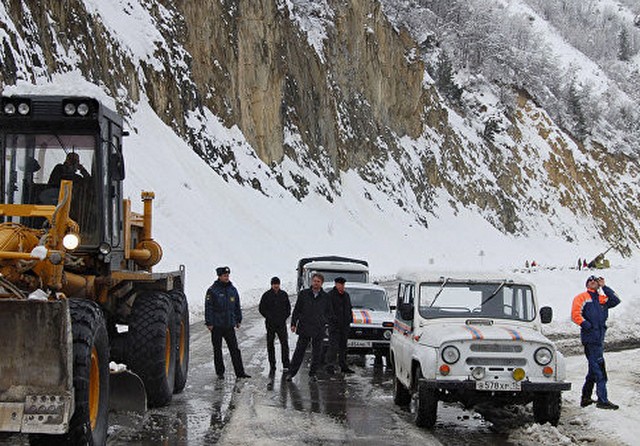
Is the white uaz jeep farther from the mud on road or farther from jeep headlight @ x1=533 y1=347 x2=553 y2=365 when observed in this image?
the mud on road

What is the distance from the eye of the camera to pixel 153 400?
10.8 meters

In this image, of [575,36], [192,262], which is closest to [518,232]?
[192,262]

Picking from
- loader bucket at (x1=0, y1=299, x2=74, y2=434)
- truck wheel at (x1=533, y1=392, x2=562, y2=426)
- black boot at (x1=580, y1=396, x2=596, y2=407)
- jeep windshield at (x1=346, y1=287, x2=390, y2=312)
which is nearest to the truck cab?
jeep windshield at (x1=346, y1=287, x2=390, y2=312)

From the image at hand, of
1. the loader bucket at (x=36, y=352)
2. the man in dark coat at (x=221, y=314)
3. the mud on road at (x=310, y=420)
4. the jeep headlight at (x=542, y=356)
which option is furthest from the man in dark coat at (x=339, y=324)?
the loader bucket at (x=36, y=352)

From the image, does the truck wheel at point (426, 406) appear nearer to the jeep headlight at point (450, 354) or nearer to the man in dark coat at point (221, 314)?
the jeep headlight at point (450, 354)

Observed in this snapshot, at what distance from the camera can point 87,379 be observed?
23.8 ft

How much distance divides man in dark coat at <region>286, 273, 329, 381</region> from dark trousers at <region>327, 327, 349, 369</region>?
509 mm

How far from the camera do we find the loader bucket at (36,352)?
6.87 m

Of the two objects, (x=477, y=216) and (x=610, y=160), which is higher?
(x=610, y=160)

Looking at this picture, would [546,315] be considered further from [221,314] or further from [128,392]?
[221,314]

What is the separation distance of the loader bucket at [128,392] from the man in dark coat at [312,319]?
571 cm

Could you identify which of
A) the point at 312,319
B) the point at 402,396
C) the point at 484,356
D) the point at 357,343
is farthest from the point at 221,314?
the point at 484,356

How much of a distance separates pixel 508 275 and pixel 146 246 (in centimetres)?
492

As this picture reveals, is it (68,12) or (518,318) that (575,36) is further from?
(518,318)
